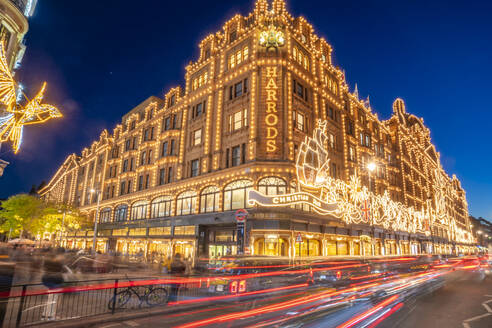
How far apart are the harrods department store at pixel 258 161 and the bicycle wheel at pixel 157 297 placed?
1249cm

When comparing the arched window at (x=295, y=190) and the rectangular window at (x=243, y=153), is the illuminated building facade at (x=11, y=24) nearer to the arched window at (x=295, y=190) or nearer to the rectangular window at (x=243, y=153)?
the rectangular window at (x=243, y=153)

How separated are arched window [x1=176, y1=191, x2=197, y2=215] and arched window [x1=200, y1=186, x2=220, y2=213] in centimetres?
148

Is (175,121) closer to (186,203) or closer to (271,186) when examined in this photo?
(186,203)

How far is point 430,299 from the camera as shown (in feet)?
43.3

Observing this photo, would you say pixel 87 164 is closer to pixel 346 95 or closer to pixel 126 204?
pixel 126 204

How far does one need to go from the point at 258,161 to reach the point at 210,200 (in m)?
7.82

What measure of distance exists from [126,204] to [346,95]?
128 feet

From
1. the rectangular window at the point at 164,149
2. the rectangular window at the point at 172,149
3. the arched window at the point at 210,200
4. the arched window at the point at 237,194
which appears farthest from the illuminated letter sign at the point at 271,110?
the rectangular window at the point at 164,149

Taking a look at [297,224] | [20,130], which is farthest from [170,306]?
[297,224]

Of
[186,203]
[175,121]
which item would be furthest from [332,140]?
Answer: [175,121]

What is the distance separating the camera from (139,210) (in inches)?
1720

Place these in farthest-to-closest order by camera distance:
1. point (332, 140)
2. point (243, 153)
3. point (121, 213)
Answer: point (121, 213) < point (332, 140) < point (243, 153)

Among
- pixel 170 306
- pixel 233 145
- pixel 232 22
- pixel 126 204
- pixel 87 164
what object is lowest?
pixel 170 306

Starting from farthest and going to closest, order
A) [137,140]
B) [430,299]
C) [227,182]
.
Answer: [137,140], [227,182], [430,299]
